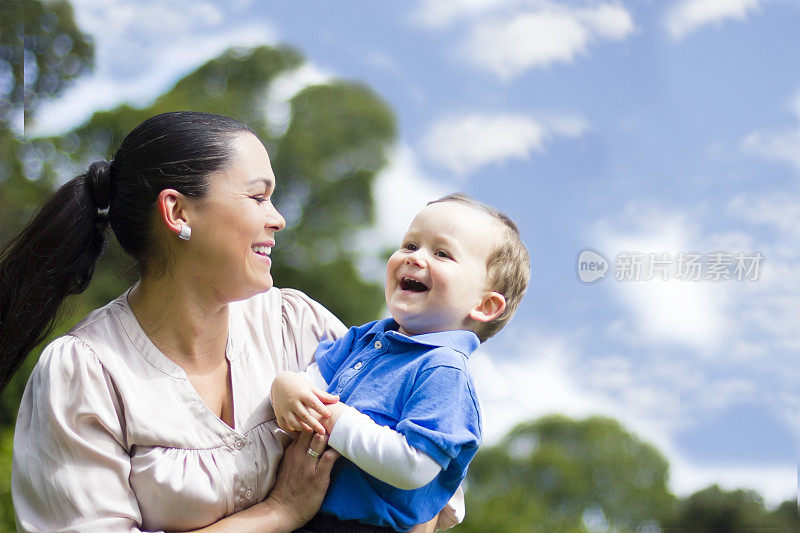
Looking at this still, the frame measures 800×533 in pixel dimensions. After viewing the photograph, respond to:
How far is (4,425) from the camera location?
242 inches

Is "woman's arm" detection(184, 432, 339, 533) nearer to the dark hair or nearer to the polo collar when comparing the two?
the polo collar

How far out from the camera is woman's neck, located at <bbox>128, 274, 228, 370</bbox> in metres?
1.70

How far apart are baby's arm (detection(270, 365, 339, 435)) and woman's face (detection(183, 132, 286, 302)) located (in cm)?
20

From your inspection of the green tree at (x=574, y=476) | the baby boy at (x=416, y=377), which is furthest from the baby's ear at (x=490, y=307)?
the green tree at (x=574, y=476)

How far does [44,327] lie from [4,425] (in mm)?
4930

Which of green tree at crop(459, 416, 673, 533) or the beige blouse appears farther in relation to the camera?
green tree at crop(459, 416, 673, 533)

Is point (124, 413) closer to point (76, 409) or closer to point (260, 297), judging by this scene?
point (76, 409)

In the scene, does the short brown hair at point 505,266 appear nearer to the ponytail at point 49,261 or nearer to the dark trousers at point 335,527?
the dark trousers at point 335,527

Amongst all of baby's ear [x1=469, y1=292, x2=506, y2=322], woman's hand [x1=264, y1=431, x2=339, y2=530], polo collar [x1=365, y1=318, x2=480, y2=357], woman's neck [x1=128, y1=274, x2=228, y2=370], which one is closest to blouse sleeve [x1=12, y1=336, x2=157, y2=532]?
woman's neck [x1=128, y1=274, x2=228, y2=370]

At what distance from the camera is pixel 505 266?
1.76m

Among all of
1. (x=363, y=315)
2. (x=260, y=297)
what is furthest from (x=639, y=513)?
(x=260, y=297)

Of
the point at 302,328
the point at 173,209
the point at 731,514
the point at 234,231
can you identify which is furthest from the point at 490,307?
the point at 731,514

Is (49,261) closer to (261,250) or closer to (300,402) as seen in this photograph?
(261,250)

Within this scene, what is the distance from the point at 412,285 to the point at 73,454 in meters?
0.70
